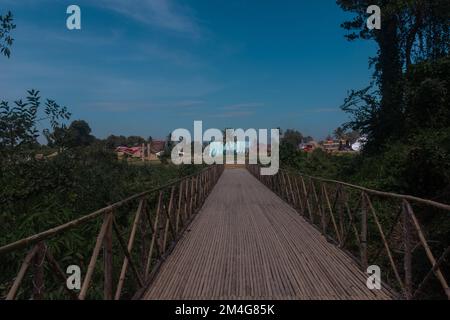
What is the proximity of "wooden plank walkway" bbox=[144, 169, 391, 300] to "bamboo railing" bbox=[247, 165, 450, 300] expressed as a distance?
311mm

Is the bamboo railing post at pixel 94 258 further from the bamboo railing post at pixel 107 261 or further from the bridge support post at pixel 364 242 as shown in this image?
the bridge support post at pixel 364 242

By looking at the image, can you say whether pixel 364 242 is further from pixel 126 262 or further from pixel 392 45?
pixel 392 45

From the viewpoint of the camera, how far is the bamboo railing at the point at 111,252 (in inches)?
79.8

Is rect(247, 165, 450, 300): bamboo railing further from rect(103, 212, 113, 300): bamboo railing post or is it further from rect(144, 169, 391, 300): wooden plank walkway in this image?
rect(103, 212, 113, 300): bamboo railing post

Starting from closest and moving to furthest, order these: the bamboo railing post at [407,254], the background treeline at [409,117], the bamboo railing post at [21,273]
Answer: the bamboo railing post at [21,273]
the bamboo railing post at [407,254]
the background treeline at [409,117]

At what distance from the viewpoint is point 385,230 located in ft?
26.1

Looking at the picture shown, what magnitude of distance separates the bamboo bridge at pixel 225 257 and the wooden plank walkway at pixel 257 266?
12 mm

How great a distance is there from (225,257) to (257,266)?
584 mm

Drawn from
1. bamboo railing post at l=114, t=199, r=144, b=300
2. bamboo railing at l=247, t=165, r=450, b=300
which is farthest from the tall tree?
bamboo railing post at l=114, t=199, r=144, b=300

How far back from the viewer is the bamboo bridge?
9.82ft

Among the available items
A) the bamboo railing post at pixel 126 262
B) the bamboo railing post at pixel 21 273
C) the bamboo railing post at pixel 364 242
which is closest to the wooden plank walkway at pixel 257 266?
the bamboo railing post at pixel 364 242

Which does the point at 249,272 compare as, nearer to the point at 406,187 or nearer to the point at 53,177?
the point at 53,177

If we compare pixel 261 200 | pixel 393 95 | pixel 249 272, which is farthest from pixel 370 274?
pixel 393 95
